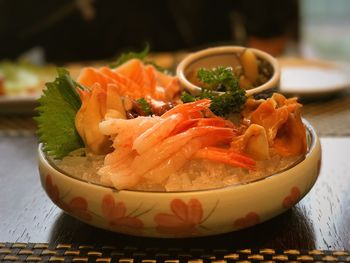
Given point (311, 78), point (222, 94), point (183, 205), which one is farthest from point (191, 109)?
point (311, 78)

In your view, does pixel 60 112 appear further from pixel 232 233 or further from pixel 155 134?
pixel 232 233

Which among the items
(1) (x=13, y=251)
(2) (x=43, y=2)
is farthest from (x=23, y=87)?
(1) (x=13, y=251)

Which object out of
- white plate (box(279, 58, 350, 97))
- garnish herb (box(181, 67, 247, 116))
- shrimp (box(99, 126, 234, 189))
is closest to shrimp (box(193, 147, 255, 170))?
shrimp (box(99, 126, 234, 189))

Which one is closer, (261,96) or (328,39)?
(261,96)

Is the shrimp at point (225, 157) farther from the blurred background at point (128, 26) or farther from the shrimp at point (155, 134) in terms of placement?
the blurred background at point (128, 26)

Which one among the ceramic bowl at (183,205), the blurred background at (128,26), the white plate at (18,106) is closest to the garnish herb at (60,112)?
the ceramic bowl at (183,205)

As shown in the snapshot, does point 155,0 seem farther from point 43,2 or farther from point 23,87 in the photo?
point 23,87
